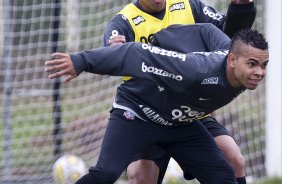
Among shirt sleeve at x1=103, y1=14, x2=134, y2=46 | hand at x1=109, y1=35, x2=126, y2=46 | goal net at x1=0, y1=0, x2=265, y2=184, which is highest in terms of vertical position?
hand at x1=109, y1=35, x2=126, y2=46

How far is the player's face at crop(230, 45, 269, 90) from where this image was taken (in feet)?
17.2

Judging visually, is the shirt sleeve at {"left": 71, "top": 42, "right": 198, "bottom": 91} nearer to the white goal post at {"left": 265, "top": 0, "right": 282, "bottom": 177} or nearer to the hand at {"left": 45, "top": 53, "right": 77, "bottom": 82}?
the hand at {"left": 45, "top": 53, "right": 77, "bottom": 82}

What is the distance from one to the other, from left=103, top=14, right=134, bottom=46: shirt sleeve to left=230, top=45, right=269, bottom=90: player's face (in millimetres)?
953

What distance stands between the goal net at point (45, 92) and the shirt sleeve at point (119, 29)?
1.92 m

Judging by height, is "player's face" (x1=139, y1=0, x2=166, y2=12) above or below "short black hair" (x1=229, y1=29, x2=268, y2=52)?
below

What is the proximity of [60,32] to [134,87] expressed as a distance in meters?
2.30

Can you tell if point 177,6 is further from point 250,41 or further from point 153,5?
point 250,41

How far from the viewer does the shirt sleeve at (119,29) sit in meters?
5.91

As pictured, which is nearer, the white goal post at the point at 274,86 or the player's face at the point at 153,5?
the player's face at the point at 153,5

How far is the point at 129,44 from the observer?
5.26 m

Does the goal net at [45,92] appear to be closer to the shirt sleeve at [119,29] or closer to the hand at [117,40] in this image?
the shirt sleeve at [119,29]

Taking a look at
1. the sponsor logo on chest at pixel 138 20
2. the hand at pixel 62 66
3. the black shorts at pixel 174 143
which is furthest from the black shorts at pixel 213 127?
the hand at pixel 62 66

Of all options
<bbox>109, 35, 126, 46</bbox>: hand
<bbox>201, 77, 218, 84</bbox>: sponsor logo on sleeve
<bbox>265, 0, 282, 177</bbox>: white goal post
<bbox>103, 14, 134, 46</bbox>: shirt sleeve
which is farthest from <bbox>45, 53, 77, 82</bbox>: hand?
<bbox>265, 0, 282, 177</bbox>: white goal post

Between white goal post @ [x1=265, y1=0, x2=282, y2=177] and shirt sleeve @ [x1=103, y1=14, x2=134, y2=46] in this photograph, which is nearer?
shirt sleeve @ [x1=103, y1=14, x2=134, y2=46]
